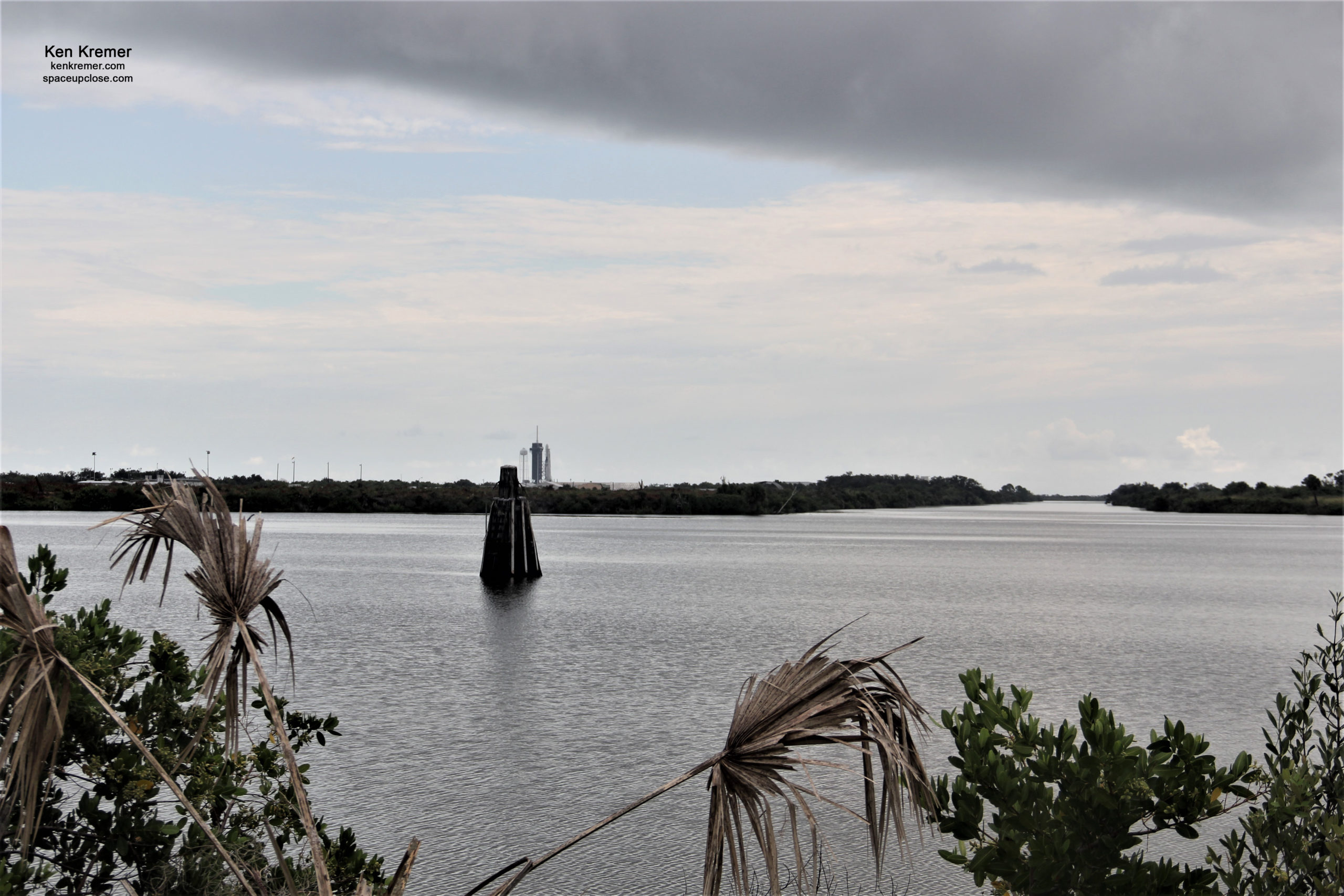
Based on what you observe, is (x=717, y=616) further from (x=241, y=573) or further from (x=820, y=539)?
(x=820, y=539)

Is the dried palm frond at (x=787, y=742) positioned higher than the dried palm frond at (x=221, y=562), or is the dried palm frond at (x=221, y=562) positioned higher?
the dried palm frond at (x=221, y=562)

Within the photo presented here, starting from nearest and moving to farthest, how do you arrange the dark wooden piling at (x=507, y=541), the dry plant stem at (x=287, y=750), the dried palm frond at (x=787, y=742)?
1. the dried palm frond at (x=787, y=742)
2. the dry plant stem at (x=287, y=750)
3. the dark wooden piling at (x=507, y=541)

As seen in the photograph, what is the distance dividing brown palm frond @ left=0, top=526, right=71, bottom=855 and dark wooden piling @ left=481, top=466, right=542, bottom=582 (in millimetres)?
32366

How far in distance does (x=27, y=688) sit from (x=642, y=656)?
21.2 metres

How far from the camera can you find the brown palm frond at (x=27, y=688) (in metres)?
3.73

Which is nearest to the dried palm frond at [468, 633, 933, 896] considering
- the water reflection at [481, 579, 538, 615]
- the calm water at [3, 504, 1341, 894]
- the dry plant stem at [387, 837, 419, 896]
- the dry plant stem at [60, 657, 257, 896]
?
the dry plant stem at [387, 837, 419, 896]

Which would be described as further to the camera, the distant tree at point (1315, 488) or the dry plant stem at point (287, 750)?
the distant tree at point (1315, 488)

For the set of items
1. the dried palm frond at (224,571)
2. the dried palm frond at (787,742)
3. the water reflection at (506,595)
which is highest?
the dried palm frond at (224,571)

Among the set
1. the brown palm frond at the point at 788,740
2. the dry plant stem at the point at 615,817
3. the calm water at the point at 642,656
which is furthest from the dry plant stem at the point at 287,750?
the calm water at the point at 642,656

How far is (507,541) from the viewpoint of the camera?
37844mm

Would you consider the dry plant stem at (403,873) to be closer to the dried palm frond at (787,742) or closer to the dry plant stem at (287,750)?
the dry plant stem at (287,750)

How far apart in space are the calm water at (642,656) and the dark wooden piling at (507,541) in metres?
0.95

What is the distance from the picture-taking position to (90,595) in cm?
3572

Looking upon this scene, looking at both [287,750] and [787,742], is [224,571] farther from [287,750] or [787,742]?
[787,742]
